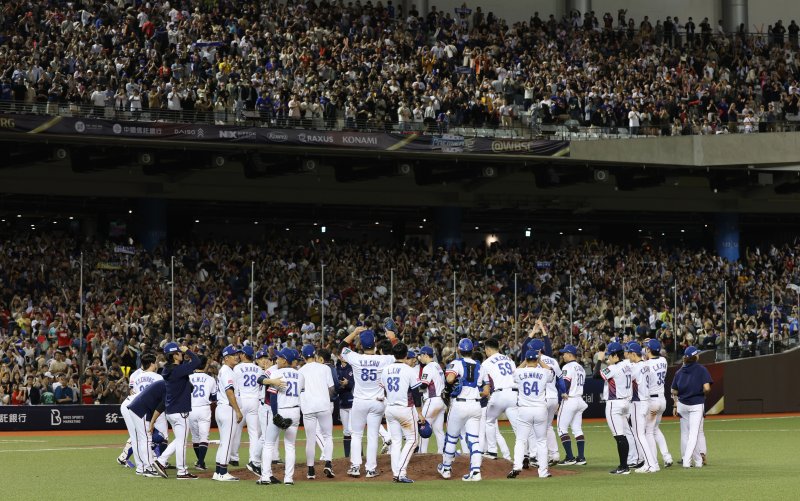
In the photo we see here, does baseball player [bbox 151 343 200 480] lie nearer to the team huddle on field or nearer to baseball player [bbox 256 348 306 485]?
Answer: the team huddle on field

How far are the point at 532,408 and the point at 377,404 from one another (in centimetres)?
222

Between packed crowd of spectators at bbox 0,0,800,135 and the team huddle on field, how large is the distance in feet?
58.1

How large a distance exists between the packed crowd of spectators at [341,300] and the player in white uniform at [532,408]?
1455cm

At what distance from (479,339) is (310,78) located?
10.2 meters

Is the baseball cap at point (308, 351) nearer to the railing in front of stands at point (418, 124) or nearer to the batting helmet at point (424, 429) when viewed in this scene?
the batting helmet at point (424, 429)

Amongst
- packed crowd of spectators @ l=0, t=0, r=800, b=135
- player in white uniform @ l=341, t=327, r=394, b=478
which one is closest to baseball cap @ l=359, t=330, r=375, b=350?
player in white uniform @ l=341, t=327, r=394, b=478

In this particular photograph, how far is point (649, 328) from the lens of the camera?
124ft

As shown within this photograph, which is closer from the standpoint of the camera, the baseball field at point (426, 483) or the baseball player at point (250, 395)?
the baseball field at point (426, 483)

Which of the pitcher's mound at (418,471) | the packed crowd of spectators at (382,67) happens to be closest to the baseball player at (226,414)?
the pitcher's mound at (418,471)

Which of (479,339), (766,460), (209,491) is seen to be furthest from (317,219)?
(209,491)

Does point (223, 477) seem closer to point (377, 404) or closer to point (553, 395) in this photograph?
point (377, 404)

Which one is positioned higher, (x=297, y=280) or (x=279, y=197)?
(x=279, y=197)

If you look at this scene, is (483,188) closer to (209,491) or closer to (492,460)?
(492,460)

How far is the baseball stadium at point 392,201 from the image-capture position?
1182 inches
